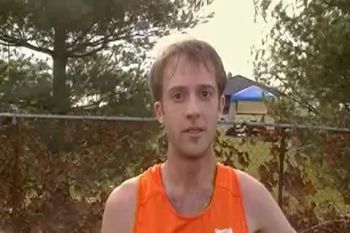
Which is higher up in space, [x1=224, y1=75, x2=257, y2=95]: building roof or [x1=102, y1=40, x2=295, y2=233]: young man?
[x1=224, y1=75, x2=257, y2=95]: building roof

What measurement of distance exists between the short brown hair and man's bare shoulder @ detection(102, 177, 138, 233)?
0.22m

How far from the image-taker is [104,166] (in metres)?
7.36

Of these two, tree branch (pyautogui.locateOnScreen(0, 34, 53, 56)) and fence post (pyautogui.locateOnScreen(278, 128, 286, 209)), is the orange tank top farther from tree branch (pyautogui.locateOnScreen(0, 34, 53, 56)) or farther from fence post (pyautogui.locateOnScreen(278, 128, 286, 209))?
tree branch (pyautogui.locateOnScreen(0, 34, 53, 56))

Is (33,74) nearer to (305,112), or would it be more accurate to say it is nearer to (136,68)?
(136,68)

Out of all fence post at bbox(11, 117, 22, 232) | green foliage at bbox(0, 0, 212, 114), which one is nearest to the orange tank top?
fence post at bbox(11, 117, 22, 232)

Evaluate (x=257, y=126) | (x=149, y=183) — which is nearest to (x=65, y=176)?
(x=257, y=126)

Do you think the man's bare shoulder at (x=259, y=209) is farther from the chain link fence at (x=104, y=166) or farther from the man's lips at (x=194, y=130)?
the chain link fence at (x=104, y=166)

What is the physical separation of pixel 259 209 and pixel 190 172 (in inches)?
7.4

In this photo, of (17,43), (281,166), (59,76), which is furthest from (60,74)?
(281,166)

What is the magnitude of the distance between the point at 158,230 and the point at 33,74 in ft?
25.8

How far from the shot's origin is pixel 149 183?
73.5 inches

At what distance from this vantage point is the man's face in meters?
1.76

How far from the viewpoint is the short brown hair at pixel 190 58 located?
183 centimetres

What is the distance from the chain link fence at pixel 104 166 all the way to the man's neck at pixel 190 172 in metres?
5.22
